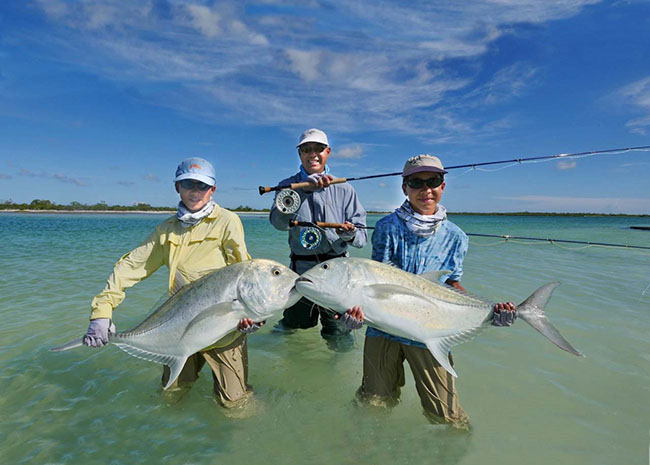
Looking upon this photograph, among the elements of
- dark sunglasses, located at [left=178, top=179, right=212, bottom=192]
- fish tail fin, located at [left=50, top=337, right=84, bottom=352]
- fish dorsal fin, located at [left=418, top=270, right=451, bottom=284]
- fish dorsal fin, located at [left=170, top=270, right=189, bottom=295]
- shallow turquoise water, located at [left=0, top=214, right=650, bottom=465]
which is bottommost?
shallow turquoise water, located at [left=0, top=214, right=650, bottom=465]

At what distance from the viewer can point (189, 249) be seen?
3391 mm

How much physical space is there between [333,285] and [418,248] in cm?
99

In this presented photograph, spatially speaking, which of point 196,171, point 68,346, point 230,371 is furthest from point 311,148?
point 68,346

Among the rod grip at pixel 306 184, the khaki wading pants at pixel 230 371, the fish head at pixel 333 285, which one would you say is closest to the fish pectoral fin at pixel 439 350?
the fish head at pixel 333 285

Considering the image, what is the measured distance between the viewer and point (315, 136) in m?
4.16

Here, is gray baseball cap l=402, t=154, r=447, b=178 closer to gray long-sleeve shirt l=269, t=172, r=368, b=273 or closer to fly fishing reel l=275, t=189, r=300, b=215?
gray long-sleeve shirt l=269, t=172, r=368, b=273

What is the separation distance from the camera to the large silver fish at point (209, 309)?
2.76m

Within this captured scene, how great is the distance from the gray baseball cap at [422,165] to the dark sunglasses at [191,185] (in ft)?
6.38

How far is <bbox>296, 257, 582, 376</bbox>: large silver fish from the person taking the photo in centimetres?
262

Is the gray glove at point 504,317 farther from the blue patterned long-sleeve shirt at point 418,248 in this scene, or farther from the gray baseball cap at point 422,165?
the gray baseball cap at point 422,165

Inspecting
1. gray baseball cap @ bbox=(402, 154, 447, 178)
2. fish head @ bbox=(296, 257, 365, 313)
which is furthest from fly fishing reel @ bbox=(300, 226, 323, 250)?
fish head @ bbox=(296, 257, 365, 313)

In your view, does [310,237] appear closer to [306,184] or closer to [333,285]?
[306,184]

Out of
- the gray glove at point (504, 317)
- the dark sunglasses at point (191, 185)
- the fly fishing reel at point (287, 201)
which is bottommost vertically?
the gray glove at point (504, 317)

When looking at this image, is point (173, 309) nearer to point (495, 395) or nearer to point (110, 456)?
point (110, 456)
